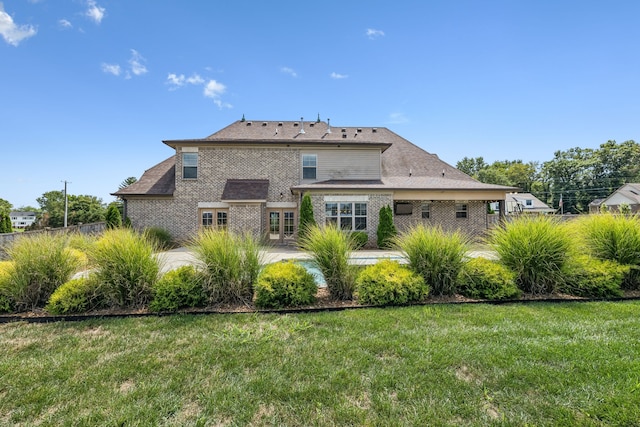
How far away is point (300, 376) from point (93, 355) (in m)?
2.44

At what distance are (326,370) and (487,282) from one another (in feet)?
12.7

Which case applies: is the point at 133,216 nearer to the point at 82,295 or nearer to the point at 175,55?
the point at 175,55

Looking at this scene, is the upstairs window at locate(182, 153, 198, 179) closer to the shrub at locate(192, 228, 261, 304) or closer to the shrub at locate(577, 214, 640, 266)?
the shrub at locate(192, 228, 261, 304)

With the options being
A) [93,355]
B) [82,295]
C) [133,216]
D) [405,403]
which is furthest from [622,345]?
[133,216]

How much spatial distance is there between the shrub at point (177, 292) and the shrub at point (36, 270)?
1831mm

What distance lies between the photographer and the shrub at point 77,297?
4398 mm

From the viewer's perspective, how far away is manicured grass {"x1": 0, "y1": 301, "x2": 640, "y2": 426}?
86.3 inches

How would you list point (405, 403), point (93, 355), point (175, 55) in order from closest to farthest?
point (405, 403)
point (93, 355)
point (175, 55)

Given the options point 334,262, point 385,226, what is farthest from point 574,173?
point 334,262

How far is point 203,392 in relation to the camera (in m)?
2.48

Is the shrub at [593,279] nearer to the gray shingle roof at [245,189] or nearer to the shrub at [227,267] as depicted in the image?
the shrub at [227,267]

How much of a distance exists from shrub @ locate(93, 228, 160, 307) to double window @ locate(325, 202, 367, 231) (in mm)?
10594

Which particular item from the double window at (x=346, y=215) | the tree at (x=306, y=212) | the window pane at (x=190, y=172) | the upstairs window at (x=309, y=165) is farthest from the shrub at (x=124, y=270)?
the upstairs window at (x=309, y=165)

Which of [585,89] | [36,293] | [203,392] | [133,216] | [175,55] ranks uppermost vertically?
[175,55]
